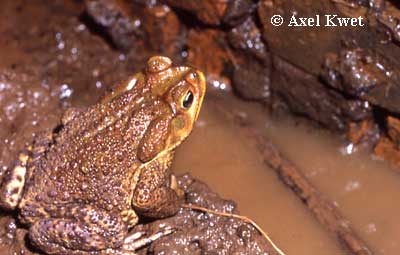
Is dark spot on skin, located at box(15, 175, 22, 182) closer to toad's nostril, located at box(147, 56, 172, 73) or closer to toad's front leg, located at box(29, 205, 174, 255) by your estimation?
toad's front leg, located at box(29, 205, 174, 255)

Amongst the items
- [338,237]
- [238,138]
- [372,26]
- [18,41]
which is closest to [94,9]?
[18,41]

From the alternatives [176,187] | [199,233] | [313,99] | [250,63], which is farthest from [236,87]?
[199,233]

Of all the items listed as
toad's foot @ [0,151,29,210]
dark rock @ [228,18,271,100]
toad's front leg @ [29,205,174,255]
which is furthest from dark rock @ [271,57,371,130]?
toad's foot @ [0,151,29,210]

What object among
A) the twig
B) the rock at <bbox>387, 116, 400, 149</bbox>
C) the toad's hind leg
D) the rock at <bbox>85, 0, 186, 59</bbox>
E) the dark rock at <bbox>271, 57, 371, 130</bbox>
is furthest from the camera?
the rock at <bbox>85, 0, 186, 59</bbox>

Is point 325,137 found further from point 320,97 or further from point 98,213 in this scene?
point 98,213

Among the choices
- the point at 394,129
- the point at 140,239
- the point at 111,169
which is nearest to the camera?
the point at 111,169

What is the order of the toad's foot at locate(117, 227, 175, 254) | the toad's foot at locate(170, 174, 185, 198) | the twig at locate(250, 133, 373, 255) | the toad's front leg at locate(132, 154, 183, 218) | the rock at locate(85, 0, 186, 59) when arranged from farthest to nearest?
the rock at locate(85, 0, 186, 59), the toad's foot at locate(170, 174, 185, 198), the twig at locate(250, 133, 373, 255), the toad's foot at locate(117, 227, 175, 254), the toad's front leg at locate(132, 154, 183, 218)

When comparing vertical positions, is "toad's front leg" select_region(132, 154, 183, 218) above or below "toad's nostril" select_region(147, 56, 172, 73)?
below

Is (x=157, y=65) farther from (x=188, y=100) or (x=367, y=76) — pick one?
(x=367, y=76)
